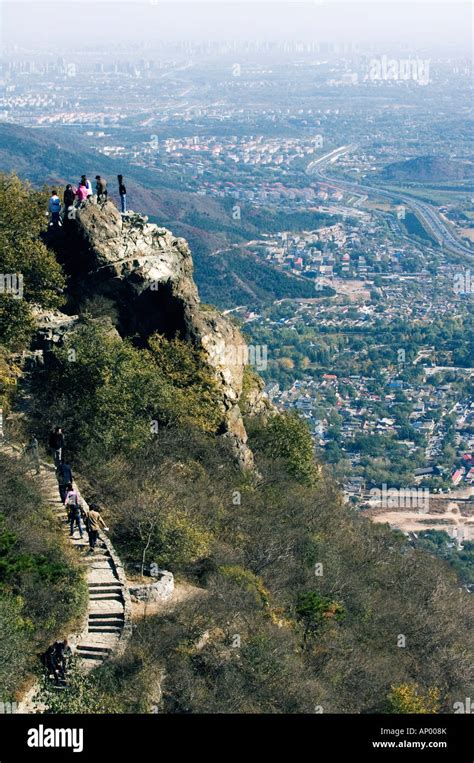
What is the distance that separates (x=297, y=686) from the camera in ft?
44.1

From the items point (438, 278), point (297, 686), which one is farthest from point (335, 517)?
point (438, 278)

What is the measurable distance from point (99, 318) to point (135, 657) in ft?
28.6

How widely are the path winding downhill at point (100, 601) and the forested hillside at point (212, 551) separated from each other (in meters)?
0.26

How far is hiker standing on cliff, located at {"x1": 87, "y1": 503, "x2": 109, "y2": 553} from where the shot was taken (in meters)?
14.2

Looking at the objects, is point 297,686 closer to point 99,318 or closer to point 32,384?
point 32,384

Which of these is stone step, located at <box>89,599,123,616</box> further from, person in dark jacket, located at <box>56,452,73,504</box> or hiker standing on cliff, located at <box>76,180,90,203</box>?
hiker standing on cliff, located at <box>76,180,90,203</box>

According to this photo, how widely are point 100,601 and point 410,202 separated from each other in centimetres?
11593

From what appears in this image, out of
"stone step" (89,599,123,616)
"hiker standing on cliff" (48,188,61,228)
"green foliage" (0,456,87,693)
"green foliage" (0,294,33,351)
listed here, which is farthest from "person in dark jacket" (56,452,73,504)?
"hiker standing on cliff" (48,188,61,228)

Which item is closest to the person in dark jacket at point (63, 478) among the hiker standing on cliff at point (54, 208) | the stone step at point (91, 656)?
the stone step at point (91, 656)

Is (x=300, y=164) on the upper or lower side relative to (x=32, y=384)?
lower

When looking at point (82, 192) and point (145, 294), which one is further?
point (82, 192)

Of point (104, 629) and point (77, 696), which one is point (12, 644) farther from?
point (104, 629)

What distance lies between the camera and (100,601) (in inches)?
525

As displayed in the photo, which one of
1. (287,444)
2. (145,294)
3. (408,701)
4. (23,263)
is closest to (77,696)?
(408,701)
